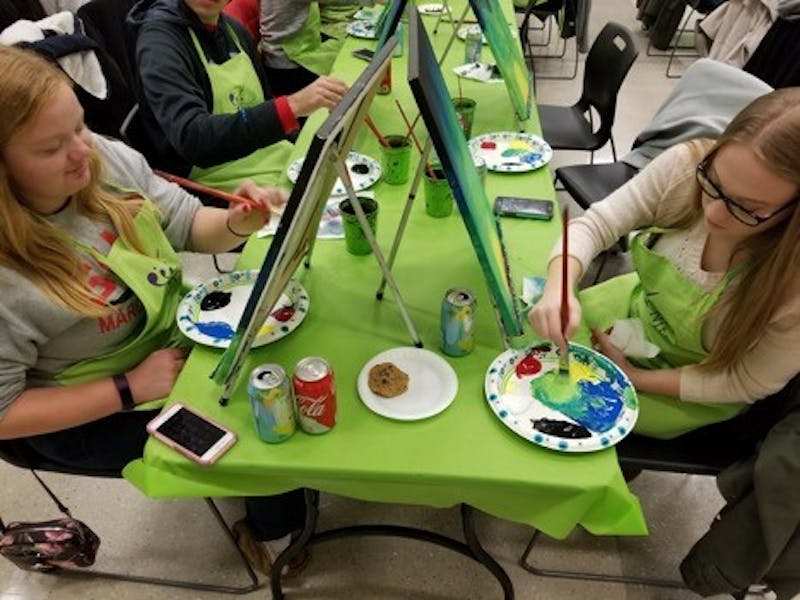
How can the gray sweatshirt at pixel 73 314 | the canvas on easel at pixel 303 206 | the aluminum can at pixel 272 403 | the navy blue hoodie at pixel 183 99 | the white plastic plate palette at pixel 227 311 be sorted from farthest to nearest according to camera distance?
1. the navy blue hoodie at pixel 183 99
2. the white plastic plate palette at pixel 227 311
3. the gray sweatshirt at pixel 73 314
4. the aluminum can at pixel 272 403
5. the canvas on easel at pixel 303 206

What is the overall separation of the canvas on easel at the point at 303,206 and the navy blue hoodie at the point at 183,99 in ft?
2.54

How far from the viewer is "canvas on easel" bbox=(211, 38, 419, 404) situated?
775mm

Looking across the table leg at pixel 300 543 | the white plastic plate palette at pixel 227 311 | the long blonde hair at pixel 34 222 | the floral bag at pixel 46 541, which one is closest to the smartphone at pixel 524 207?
the white plastic plate palette at pixel 227 311

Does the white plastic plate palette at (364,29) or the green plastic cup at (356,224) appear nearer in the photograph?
the green plastic cup at (356,224)

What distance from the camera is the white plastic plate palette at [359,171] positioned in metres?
1.56

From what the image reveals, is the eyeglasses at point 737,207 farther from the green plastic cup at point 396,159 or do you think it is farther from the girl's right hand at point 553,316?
the green plastic cup at point 396,159

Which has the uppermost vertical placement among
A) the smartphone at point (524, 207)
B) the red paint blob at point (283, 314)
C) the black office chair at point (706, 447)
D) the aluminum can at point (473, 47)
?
the aluminum can at point (473, 47)

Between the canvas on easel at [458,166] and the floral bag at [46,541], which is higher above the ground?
the canvas on easel at [458,166]

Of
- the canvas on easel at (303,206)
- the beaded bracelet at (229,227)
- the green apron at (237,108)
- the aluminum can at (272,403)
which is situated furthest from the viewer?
the green apron at (237,108)

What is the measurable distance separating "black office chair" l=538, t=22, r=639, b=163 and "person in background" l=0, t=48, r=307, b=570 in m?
1.54

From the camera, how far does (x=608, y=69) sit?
2.34 metres

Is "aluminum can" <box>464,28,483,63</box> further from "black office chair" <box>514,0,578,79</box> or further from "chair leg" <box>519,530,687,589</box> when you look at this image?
"chair leg" <box>519,530,687,589</box>

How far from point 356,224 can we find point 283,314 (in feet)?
0.90

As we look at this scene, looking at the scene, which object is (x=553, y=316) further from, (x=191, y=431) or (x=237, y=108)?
(x=237, y=108)
